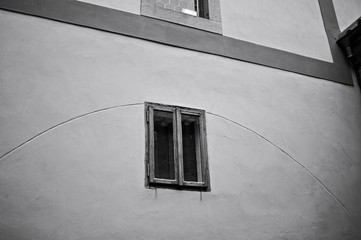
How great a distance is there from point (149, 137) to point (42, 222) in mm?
1588

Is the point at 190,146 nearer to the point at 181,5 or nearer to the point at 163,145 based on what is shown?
the point at 163,145

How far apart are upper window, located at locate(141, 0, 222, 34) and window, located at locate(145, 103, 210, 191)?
4.62ft

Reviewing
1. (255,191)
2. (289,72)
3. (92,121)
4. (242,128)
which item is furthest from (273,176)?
(92,121)

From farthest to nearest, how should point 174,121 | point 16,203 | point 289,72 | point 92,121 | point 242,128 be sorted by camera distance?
point 289,72
point 242,128
point 174,121
point 92,121
point 16,203

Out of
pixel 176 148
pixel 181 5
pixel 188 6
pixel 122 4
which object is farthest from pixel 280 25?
pixel 176 148

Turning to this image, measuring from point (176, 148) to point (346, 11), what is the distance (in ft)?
15.4

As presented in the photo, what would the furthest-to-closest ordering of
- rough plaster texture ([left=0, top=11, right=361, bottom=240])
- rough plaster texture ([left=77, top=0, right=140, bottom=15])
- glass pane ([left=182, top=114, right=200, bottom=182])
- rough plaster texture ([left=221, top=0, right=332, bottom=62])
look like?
rough plaster texture ([left=221, top=0, right=332, bottom=62]) < rough plaster texture ([left=77, top=0, right=140, bottom=15]) < glass pane ([left=182, top=114, right=200, bottom=182]) < rough plaster texture ([left=0, top=11, right=361, bottom=240])

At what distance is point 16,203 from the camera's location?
4.25 meters

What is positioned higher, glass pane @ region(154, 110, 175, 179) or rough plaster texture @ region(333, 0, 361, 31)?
rough plaster texture @ region(333, 0, 361, 31)

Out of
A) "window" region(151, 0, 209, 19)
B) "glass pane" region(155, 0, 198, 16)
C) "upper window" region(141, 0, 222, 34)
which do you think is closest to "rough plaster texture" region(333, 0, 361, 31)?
"upper window" region(141, 0, 222, 34)

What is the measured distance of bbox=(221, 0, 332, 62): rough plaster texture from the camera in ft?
21.0

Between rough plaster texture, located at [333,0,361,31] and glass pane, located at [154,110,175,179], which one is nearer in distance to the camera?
glass pane, located at [154,110,175,179]

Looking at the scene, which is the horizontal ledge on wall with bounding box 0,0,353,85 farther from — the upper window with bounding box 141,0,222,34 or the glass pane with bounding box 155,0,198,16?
the glass pane with bounding box 155,0,198,16

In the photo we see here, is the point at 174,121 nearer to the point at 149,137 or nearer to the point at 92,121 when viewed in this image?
the point at 149,137
